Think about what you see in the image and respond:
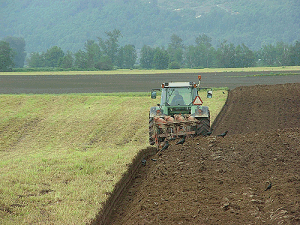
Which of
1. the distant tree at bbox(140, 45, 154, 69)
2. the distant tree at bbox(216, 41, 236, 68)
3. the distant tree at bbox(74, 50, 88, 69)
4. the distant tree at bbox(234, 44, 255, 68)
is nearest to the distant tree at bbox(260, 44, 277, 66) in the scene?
the distant tree at bbox(234, 44, 255, 68)

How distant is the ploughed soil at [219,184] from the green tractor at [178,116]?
760 millimetres

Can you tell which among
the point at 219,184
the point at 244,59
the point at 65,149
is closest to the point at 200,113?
the point at 65,149

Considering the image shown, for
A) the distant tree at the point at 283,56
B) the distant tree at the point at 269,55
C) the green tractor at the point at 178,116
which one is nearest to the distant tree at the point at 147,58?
the distant tree at the point at 269,55

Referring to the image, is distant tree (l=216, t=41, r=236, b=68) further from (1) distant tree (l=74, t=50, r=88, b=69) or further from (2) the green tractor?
(2) the green tractor

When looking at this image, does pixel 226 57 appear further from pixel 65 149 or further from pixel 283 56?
pixel 65 149

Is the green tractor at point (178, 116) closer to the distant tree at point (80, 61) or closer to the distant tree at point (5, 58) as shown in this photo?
the distant tree at point (5, 58)

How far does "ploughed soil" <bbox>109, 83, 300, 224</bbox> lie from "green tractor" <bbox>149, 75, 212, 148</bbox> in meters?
0.76

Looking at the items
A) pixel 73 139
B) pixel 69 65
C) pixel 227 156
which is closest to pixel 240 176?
pixel 227 156

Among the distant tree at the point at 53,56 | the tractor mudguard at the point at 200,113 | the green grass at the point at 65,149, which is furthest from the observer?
the distant tree at the point at 53,56

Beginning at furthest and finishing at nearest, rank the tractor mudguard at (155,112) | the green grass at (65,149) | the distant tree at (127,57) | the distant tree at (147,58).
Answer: the distant tree at (127,57)
the distant tree at (147,58)
the tractor mudguard at (155,112)
the green grass at (65,149)

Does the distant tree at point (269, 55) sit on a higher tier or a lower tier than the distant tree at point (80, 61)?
higher

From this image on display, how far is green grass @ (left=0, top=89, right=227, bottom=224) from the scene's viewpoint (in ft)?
25.4

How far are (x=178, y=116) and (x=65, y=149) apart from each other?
498cm

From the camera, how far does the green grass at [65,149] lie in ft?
25.4
